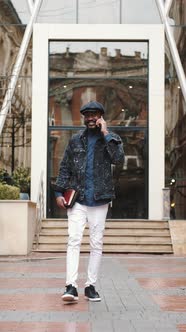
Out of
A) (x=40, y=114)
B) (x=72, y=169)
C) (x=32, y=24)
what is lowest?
(x=72, y=169)

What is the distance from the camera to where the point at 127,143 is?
68.0ft

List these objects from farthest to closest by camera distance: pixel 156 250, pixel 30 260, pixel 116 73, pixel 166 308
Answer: pixel 116 73, pixel 156 250, pixel 30 260, pixel 166 308

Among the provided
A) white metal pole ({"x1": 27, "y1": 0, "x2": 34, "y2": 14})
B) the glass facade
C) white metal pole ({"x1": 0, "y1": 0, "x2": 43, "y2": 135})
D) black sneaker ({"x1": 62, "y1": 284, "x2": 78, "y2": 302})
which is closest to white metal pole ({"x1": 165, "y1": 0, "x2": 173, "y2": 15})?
the glass facade

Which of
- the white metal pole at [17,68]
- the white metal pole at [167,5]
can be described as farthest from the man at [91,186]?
the white metal pole at [167,5]

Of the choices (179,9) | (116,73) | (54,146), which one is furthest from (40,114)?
(179,9)

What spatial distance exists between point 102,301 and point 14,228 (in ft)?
25.3

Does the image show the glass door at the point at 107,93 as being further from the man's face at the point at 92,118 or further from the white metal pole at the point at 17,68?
the man's face at the point at 92,118

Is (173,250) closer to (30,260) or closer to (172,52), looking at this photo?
(30,260)

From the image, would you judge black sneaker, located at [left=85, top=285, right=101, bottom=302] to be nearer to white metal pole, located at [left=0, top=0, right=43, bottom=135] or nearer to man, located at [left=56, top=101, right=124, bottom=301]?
man, located at [left=56, top=101, right=124, bottom=301]

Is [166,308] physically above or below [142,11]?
below

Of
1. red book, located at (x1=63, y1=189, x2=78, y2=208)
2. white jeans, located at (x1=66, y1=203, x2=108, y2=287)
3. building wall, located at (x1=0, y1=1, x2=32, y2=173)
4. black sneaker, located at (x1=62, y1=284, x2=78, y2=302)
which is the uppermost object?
building wall, located at (x1=0, y1=1, x2=32, y2=173)

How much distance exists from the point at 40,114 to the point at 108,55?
3198 mm

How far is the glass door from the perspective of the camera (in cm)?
2053

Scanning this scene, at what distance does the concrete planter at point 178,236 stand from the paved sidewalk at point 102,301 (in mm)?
4009
